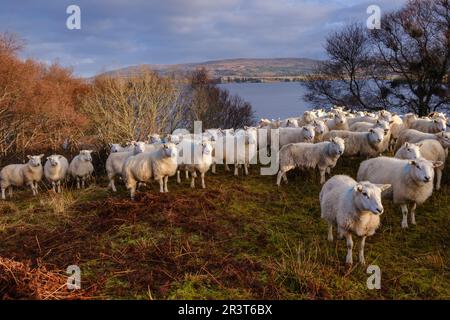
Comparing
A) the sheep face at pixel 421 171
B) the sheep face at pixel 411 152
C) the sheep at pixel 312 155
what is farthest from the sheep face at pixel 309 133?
the sheep face at pixel 421 171

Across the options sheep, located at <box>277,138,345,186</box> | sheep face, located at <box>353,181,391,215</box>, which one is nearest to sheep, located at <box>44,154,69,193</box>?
sheep, located at <box>277,138,345,186</box>

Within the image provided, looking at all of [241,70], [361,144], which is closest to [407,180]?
[361,144]

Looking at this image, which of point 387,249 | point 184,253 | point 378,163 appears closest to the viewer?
point 184,253

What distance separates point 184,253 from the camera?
21.5ft

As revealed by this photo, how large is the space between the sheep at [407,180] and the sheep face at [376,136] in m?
3.05

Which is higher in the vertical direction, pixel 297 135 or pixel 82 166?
pixel 297 135

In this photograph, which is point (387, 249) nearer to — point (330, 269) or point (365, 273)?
point (365, 273)

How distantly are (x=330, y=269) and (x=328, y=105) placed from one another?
37.1 m

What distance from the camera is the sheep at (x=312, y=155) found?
423 inches

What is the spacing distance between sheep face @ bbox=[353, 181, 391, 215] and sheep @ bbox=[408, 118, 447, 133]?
8777mm

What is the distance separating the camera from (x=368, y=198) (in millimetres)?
5914

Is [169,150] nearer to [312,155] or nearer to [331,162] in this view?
[312,155]

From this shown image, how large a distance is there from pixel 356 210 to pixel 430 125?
9.67 metres
